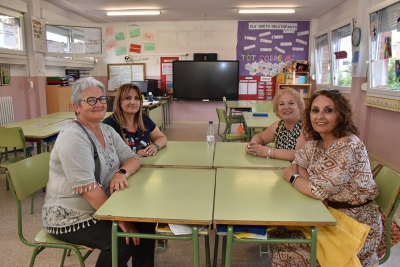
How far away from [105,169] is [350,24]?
538cm

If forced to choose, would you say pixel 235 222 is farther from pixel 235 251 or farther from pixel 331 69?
pixel 331 69

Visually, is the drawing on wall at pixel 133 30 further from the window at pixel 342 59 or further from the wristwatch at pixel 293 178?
the wristwatch at pixel 293 178

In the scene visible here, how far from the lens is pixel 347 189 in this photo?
4.62ft

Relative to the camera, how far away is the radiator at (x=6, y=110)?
4854 millimetres

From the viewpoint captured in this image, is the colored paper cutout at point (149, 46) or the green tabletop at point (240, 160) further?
the colored paper cutout at point (149, 46)

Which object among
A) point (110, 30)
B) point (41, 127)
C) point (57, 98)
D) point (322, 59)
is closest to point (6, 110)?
point (57, 98)

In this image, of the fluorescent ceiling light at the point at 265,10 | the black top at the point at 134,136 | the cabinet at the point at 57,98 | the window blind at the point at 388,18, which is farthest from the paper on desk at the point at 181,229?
the fluorescent ceiling light at the point at 265,10

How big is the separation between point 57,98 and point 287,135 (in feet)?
16.6

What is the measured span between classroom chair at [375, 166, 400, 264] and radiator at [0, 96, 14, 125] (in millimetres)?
5271

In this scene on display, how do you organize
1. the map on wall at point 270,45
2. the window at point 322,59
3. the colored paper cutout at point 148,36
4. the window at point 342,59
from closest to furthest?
the window at point 342,59, the window at point 322,59, the map on wall at point 270,45, the colored paper cutout at point 148,36

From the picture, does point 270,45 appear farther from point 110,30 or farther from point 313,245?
point 313,245

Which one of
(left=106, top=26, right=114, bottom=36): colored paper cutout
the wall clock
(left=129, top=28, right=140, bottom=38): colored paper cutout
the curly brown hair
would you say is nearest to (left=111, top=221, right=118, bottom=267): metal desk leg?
the curly brown hair

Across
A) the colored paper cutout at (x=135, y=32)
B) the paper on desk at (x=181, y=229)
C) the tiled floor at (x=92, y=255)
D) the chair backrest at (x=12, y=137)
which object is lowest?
the tiled floor at (x=92, y=255)

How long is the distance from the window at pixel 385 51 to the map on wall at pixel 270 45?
317 cm
